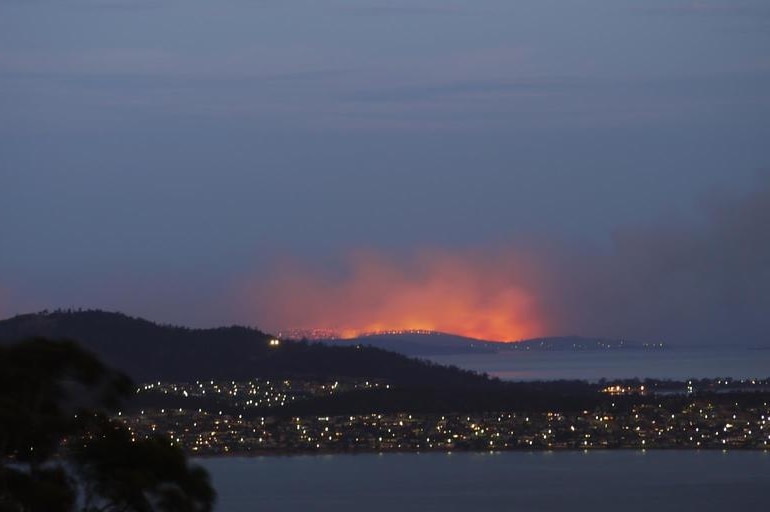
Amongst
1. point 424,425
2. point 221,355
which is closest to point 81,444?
point 424,425

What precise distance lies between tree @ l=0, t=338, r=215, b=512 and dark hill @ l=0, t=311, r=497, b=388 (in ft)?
159

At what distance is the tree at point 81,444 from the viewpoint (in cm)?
1006

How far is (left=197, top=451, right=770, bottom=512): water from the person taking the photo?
39.0m

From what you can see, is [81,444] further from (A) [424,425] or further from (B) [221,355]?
(B) [221,355]

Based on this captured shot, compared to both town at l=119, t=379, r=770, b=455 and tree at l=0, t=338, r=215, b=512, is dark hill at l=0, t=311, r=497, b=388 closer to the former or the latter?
town at l=119, t=379, r=770, b=455

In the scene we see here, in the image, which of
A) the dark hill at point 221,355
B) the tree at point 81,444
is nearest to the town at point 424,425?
the dark hill at point 221,355

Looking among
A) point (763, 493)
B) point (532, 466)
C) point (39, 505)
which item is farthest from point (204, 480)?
point (532, 466)

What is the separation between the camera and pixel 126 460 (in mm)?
10227

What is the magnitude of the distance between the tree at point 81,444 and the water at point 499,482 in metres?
27.0

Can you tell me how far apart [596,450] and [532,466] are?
6518mm

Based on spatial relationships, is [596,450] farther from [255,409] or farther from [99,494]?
[99,494]

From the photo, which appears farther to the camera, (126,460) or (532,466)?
(532,466)

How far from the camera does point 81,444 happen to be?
10211 mm

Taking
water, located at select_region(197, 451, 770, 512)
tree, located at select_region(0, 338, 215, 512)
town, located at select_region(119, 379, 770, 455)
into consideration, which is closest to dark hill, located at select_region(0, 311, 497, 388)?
town, located at select_region(119, 379, 770, 455)
